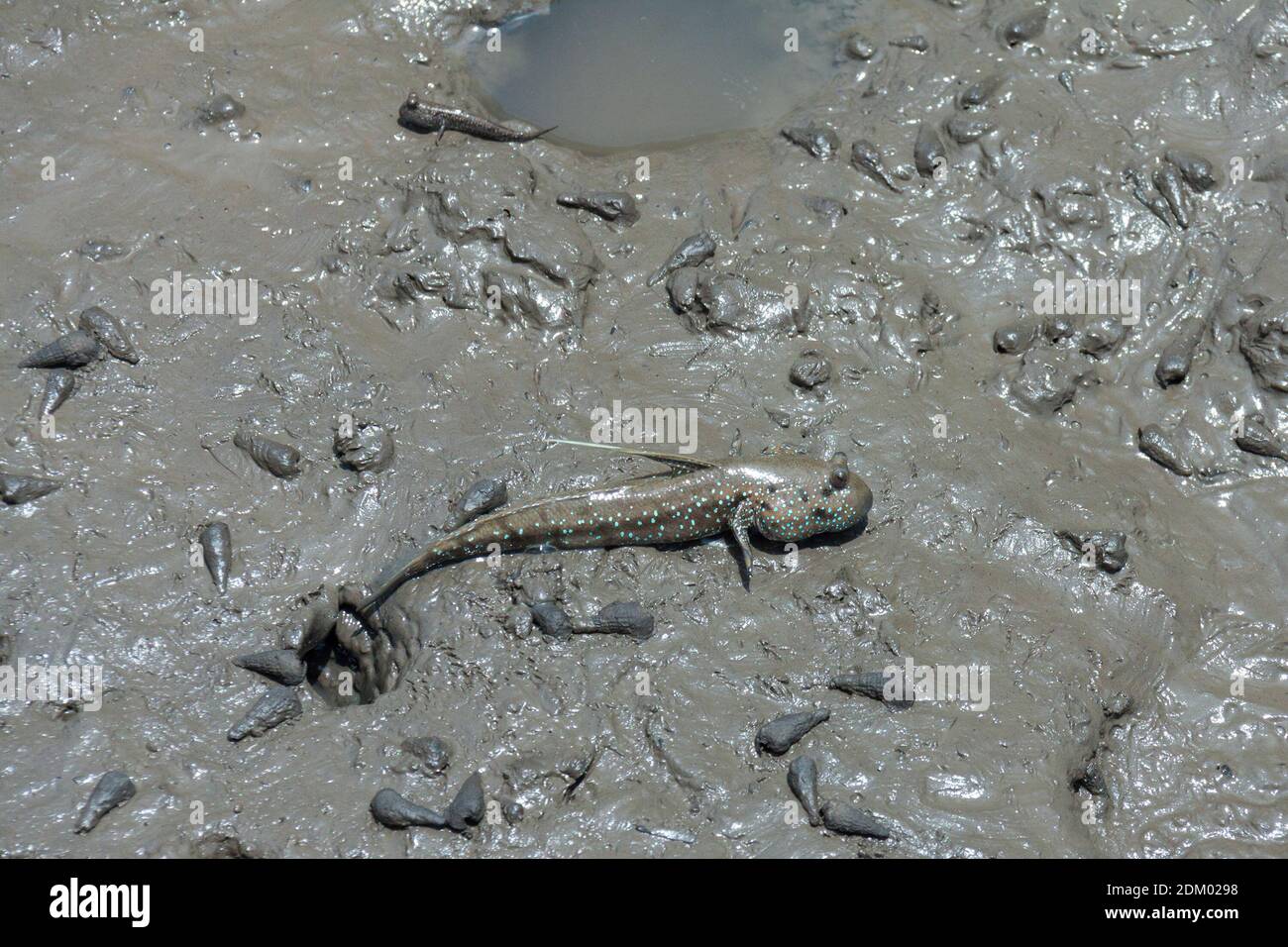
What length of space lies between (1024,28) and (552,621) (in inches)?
266

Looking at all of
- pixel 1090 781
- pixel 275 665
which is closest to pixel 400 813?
pixel 275 665

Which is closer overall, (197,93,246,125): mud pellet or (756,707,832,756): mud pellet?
(756,707,832,756): mud pellet

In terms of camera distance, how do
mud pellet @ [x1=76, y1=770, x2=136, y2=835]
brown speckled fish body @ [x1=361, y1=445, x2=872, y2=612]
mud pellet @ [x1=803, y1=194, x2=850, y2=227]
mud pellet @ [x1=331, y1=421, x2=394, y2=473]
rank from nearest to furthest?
mud pellet @ [x1=76, y1=770, x2=136, y2=835] < brown speckled fish body @ [x1=361, y1=445, x2=872, y2=612] < mud pellet @ [x1=331, y1=421, x2=394, y2=473] < mud pellet @ [x1=803, y1=194, x2=850, y2=227]

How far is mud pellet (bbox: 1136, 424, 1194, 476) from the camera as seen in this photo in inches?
265

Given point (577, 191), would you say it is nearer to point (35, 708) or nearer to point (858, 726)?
point (858, 726)

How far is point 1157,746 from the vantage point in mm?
5812

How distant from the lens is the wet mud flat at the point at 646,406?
213 inches

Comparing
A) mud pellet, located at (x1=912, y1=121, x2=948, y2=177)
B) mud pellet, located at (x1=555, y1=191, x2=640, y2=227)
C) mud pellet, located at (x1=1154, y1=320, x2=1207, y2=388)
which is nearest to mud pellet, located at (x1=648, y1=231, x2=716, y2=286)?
mud pellet, located at (x1=555, y1=191, x2=640, y2=227)

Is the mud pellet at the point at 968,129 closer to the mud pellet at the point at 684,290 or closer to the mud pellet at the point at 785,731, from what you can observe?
the mud pellet at the point at 684,290

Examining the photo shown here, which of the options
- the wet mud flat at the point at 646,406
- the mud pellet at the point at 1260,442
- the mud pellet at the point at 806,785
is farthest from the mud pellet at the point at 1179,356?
the mud pellet at the point at 806,785

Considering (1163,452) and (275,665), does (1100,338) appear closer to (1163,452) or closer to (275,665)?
(1163,452)

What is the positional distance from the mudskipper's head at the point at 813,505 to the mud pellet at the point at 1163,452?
2.29m

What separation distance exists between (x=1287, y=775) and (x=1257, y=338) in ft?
10.5

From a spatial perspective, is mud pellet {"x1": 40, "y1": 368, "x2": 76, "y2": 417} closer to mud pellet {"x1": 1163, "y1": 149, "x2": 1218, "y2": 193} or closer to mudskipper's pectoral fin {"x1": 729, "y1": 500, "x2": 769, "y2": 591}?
mudskipper's pectoral fin {"x1": 729, "y1": 500, "x2": 769, "y2": 591}
